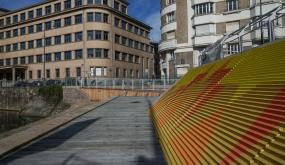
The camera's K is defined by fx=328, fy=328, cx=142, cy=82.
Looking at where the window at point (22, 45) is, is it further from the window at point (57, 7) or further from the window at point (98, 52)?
the window at point (98, 52)

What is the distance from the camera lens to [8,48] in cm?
7331

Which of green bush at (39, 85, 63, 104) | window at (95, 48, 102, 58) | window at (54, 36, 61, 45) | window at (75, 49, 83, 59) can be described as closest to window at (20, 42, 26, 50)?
window at (54, 36, 61, 45)

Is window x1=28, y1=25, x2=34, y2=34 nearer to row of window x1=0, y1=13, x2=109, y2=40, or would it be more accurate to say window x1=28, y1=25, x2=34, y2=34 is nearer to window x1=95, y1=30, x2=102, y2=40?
row of window x1=0, y1=13, x2=109, y2=40

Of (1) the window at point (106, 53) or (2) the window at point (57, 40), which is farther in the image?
(2) the window at point (57, 40)

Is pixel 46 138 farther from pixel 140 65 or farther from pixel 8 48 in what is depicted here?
pixel 8 48

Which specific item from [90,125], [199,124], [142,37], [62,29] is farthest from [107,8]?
[199,124]

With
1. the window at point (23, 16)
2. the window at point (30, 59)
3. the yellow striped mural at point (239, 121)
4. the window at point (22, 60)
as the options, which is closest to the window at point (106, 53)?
the window at point (30, 59)

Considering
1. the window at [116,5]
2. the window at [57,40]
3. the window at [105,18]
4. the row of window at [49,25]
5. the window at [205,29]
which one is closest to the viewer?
the window at [205,29]

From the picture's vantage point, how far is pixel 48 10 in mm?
65500

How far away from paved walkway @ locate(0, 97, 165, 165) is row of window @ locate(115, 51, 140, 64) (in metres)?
48.7

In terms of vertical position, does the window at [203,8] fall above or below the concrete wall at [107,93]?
above

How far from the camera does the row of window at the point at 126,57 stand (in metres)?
61.0

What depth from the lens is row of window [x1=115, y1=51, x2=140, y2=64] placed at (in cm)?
6100

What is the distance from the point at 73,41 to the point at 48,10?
1084 centimetres
